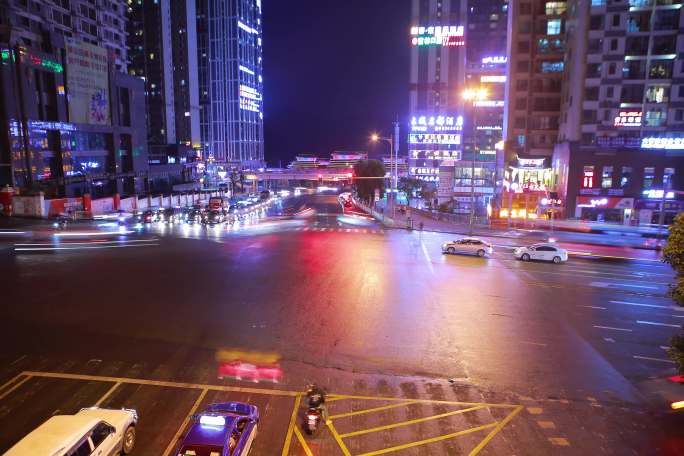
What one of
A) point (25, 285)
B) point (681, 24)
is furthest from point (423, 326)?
point (681, 24)

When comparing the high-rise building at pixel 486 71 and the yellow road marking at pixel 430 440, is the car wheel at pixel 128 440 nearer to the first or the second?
the yellow road marking at pixel 430 440

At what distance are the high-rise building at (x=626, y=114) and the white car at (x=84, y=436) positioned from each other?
6416 centimetres

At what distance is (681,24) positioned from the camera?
5906 cm

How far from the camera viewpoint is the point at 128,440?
441 inches

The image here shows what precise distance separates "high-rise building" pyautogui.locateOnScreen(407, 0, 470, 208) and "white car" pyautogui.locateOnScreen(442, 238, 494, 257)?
96.2 m

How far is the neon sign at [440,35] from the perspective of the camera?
13675cm

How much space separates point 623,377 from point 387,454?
9.93m

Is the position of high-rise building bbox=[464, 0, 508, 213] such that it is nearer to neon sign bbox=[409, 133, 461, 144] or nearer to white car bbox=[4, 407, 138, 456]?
neon sign bbox=[409, 133, 461, 144]

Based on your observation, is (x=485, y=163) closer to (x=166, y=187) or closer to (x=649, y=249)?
(x=649, y=249)

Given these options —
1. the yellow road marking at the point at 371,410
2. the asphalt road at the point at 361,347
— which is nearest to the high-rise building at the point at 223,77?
the asphalt road at the point at 361,347

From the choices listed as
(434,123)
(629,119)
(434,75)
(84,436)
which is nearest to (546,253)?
(84,436)

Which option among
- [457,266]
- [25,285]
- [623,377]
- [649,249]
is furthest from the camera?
[649,249]

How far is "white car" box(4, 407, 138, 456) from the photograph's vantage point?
948 centimetres

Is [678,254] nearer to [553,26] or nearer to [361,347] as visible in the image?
[361,347]
